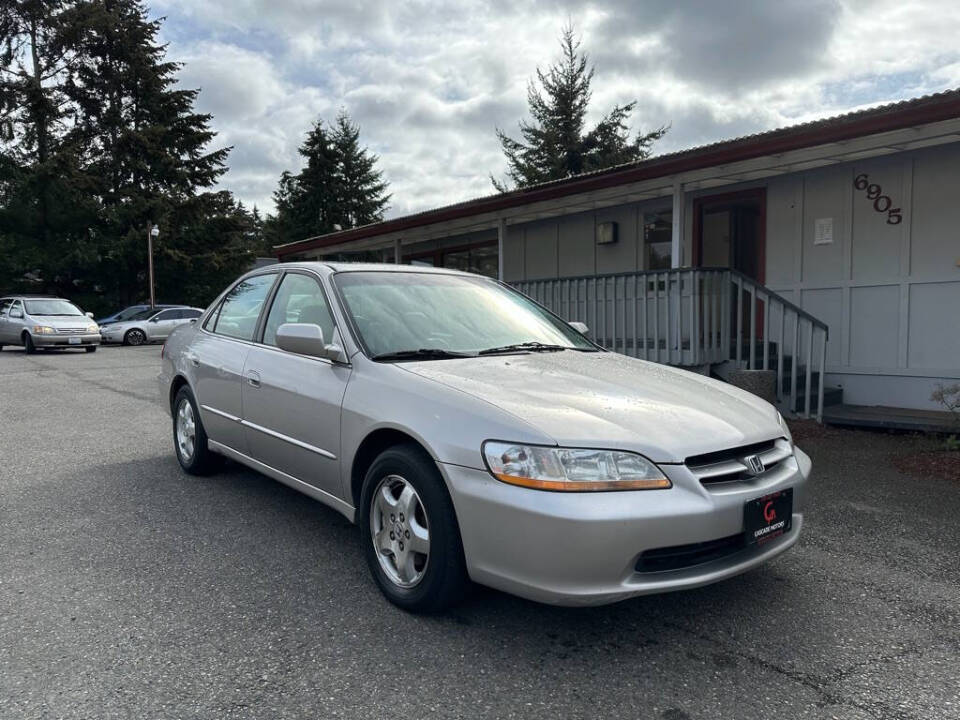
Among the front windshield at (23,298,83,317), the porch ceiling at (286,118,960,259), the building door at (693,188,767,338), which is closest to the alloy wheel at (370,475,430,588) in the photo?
the porch ceiling at (286,118,960,259)

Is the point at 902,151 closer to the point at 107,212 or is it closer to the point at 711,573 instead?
the point at 711,573

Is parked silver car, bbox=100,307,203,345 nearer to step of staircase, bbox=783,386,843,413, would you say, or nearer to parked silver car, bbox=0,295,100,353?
parked silver car, bbox=0,295,100,353

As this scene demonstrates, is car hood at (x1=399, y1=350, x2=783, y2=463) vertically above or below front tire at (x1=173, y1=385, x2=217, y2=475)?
above

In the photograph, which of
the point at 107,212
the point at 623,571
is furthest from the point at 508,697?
the point at 107,212

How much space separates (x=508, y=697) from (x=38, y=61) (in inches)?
1496

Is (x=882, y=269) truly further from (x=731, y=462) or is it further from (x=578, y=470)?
(x=578, y=470)

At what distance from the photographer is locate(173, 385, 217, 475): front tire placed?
492 centimetres

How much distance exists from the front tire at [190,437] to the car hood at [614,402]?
8.15 ft

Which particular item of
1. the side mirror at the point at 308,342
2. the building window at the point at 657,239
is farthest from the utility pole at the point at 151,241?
the side mirror at the point at 308,342

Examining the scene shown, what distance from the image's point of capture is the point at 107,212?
101ft

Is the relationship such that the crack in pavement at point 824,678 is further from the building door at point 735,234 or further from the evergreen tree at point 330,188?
the evergreen tree at point 330,188

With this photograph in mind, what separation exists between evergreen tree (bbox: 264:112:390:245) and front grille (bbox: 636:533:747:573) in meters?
40.2

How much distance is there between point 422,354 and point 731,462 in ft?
4.92

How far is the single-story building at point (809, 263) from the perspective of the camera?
7.36 meters
